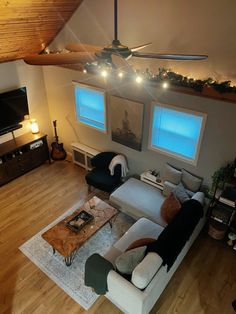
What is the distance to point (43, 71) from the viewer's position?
622 centimetres

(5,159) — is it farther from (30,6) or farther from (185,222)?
(185,222)

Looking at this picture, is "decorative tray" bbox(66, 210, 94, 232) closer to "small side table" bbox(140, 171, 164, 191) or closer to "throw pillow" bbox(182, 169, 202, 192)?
"small side table" bbox(140, 171, 164, 191)

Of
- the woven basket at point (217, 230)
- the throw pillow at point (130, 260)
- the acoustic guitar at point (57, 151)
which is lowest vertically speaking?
the woven basket at point (217, 230)

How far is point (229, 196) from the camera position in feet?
13.5

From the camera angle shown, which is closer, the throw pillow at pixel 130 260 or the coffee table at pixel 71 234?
the throw pillow at pixel 130 260

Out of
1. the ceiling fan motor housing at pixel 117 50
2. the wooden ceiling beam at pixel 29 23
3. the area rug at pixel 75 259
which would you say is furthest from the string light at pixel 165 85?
the area rug at pixel 75 259

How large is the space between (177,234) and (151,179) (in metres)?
1.74

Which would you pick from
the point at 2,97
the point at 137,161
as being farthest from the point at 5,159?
the point at 137,161

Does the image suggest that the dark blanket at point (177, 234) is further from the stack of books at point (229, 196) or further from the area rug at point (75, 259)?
the area rug at point (75, 259)

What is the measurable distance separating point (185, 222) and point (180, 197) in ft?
2.53

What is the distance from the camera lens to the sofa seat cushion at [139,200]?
14.9ft

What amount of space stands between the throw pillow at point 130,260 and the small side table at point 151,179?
1.86 meters

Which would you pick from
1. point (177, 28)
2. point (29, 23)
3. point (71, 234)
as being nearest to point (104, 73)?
point (29, 23)

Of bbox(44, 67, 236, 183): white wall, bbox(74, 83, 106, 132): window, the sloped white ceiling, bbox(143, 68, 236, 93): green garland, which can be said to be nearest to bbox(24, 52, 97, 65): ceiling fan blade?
bbox(143, 68, 236, 93): green garland
